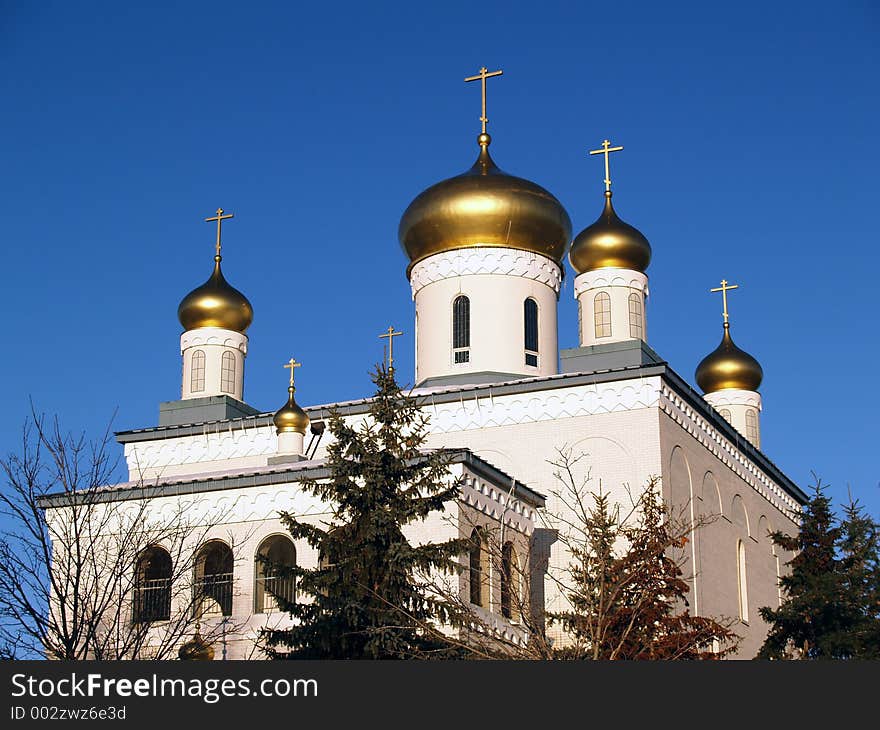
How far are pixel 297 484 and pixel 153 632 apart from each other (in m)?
3.17

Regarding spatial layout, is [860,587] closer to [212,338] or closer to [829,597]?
[829,597]

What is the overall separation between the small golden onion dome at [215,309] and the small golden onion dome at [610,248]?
726 cm

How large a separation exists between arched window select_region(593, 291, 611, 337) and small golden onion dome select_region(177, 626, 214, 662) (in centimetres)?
1032

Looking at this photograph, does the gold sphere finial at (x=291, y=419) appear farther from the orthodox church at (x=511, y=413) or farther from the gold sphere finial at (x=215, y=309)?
the gold sphere finial at (x=215, y=309)

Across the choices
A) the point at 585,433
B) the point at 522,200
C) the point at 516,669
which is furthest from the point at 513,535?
the point at 516,669

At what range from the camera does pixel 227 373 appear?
28.8 metres

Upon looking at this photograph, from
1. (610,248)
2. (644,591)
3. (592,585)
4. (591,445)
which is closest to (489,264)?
(610,248)

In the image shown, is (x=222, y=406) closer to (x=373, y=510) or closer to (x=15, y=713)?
(x=373, y=510)

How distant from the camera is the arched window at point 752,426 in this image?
32.8m

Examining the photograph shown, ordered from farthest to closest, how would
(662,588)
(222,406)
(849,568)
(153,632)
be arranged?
(222,406), (849,568), (153,632), (662,588)

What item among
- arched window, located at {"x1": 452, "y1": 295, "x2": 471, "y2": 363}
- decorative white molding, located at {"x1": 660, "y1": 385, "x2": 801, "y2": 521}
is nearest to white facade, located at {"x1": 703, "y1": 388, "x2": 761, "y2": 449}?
decorative white molding, located at {"x1": 660, "y1": 385, "x2": 801, "y2": 521}

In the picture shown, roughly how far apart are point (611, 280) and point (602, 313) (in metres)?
0.73

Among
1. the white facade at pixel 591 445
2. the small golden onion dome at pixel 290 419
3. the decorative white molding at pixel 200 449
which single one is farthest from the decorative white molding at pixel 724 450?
the decorative white molding at pixel 200 449

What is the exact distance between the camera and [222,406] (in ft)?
91.3
